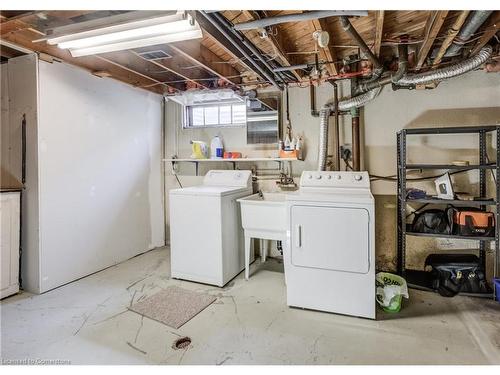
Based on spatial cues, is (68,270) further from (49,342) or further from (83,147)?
(83,147)

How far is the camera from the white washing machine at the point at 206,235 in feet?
9.57

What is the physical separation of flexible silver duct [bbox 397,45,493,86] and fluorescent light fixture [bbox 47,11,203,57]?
209cm

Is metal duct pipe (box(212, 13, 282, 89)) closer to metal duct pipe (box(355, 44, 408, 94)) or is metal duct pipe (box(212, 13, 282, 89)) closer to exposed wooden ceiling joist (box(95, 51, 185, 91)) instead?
metal duct pipe (box(355, 44, 408, 94))

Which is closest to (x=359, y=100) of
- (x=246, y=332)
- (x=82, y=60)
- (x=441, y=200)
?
(x=441, y=200)

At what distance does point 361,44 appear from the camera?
2262 mm

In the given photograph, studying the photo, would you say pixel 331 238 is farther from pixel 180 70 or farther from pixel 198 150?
pixel 180 70

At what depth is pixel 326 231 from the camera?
236 centimetres

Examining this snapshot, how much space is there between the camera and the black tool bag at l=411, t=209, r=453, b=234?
2721 millimetres

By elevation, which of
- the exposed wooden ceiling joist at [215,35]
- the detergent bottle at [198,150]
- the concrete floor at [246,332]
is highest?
the exposed wooden ceiling joist at [215,35]

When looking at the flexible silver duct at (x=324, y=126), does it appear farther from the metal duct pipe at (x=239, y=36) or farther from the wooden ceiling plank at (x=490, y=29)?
the wooden ceiling plank at (x=490, y=29)

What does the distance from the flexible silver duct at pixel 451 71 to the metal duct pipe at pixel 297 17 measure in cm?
129

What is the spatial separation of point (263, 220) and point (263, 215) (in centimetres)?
5

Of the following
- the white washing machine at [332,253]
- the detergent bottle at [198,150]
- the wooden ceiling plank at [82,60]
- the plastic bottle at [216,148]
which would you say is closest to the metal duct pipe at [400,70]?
the white washing machine at [332,253]

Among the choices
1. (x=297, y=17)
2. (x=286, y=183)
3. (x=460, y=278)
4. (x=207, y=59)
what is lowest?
(x=460, y=278)
